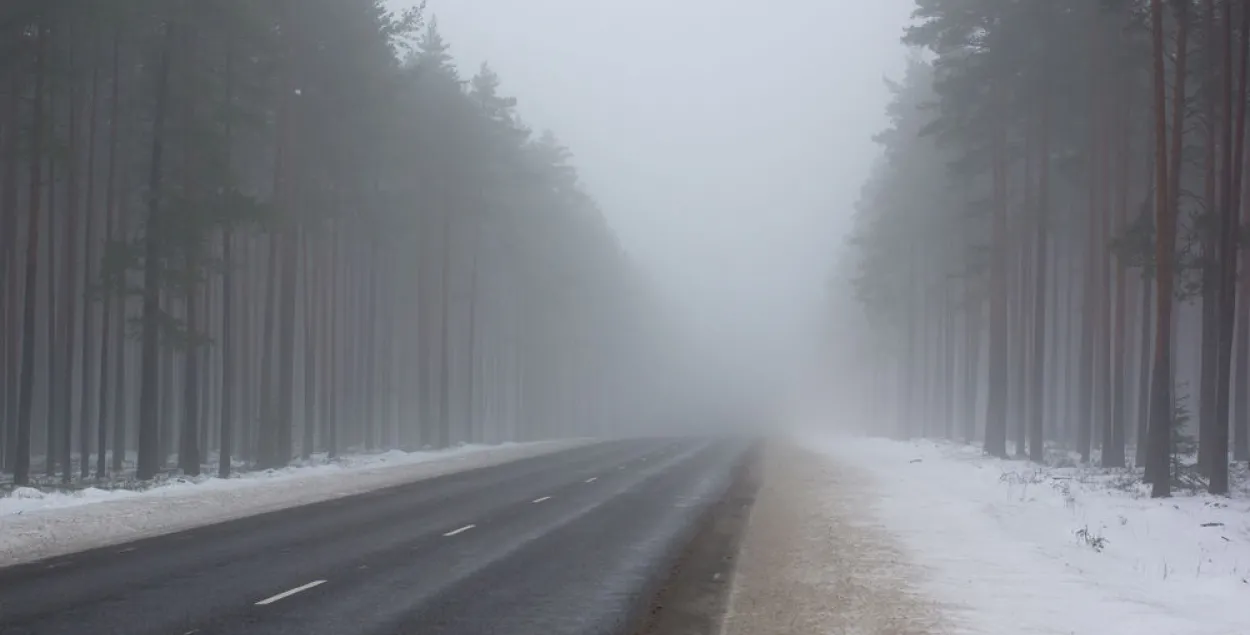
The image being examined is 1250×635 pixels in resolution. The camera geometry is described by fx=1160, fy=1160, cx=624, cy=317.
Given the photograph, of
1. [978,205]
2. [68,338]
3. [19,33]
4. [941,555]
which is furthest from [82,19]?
[978,205]

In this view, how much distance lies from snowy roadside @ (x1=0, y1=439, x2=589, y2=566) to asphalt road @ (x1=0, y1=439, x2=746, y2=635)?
0.97 meters

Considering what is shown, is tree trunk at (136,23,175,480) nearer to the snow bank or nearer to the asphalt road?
the asphalt road

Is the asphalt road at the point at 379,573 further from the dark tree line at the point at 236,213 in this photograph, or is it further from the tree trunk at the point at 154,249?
the dark tree line at the point at 236,213

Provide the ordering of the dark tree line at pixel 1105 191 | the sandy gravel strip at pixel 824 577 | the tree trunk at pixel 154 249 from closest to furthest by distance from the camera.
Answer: the sandy gravel strip at pixel 824 577, the dark tree line at pixel 1105 191, the tree trunk at pixel 154 249

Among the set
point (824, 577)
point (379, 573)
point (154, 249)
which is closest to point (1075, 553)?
point (824, 577)

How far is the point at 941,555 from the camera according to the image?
654 inches

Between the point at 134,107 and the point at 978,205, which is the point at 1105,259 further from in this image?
the point at 134,107

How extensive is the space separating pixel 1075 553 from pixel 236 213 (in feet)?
67.8

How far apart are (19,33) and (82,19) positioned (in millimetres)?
1456

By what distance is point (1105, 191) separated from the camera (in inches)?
1308

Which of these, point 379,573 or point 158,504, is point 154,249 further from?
point 379,573

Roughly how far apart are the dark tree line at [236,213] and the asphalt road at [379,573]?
9270 mm

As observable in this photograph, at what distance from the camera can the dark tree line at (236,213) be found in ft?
91.9

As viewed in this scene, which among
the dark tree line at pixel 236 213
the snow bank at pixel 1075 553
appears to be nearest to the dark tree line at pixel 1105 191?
the snow bank at pixel 1075 553
